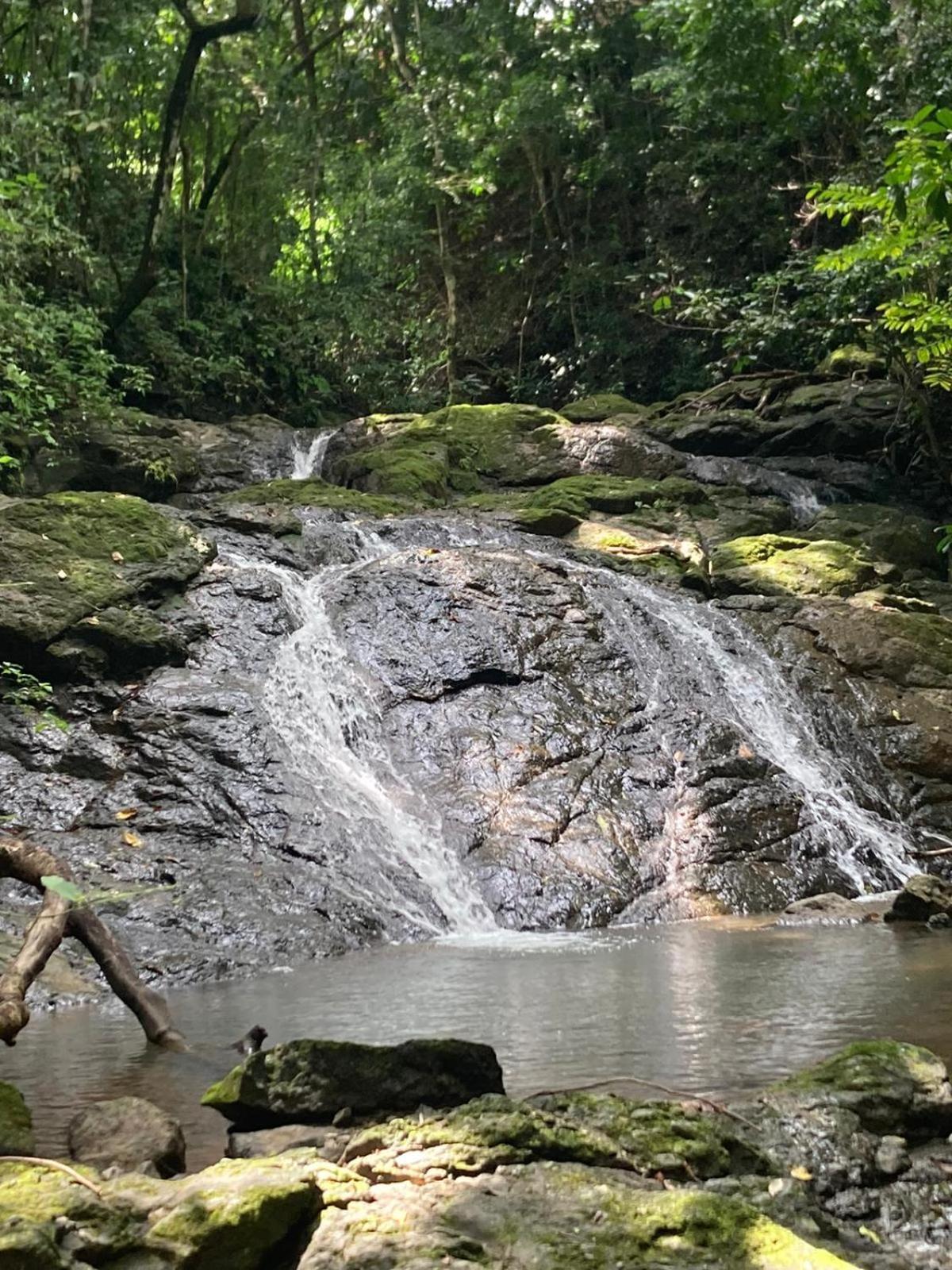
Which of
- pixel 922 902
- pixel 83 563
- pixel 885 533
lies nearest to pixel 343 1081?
pixel 922 902

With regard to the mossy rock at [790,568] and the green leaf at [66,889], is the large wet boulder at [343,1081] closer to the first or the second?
the green leaf at [66,889]

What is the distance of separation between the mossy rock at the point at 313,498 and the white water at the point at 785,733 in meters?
3.36

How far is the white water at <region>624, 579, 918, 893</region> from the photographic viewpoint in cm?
865

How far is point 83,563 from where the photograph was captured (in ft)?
31.4

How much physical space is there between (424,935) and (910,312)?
21.4 ft

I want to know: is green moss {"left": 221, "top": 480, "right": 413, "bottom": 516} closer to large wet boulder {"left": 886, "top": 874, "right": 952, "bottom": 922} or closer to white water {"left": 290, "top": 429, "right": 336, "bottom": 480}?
white water {"left": 290, "top": 429, "right": 336, "bottom": 480}

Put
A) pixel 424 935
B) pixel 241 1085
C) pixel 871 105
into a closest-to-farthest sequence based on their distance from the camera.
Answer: pixel 241 1085, pixel 424 935, pixel 871 105

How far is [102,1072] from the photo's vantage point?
364cm

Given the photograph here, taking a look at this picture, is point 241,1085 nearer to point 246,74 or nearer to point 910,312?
point 910,312

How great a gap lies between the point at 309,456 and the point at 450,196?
7261mm

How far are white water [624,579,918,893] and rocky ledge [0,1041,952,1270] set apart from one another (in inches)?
239

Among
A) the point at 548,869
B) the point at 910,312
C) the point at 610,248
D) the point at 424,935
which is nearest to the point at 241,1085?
the point at 424,935

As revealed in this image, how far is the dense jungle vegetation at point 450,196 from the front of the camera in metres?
14.6

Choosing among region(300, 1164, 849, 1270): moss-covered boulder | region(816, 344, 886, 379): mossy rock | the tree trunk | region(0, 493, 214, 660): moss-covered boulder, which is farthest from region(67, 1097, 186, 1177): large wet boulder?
region(816, 344, 886, 379): mossy rock
